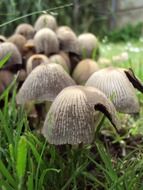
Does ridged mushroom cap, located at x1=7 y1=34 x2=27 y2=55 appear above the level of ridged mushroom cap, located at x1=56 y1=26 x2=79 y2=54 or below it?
above

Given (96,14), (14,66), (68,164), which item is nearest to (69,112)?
(68,164)

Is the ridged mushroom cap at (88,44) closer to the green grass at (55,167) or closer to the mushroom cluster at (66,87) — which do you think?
the mushroom cluster at (66,87)

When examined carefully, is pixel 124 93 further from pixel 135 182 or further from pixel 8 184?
pixel 8 184

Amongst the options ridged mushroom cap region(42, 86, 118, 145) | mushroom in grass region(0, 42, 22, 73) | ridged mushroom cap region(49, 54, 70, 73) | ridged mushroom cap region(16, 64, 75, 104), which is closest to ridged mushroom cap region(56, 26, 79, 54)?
ridged mushroom cap region(49, 54, 70, 73)

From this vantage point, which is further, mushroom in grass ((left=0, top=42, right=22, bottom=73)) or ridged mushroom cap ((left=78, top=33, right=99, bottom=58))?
ridged mushroom cap ((left=78, top=33, right=99, bottom=58))

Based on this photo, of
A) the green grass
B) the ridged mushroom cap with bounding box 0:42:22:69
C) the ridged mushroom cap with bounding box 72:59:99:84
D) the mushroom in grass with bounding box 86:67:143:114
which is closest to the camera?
the green grass

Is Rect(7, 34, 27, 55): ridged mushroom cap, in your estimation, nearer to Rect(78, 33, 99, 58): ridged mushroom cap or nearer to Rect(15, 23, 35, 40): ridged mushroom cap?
Rect(15, 23, 35, 40): ridged mushroom cap

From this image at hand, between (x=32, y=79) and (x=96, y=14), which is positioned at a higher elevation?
(x=32, y=79)
